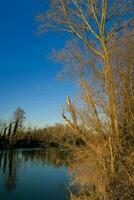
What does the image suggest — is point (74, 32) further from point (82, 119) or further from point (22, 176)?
point (22, 176)

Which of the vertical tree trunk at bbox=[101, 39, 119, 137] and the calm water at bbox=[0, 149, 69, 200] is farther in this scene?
the calm water at bbox=[0, 149, 69, 200]

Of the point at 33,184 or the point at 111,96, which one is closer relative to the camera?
the point at 111,96

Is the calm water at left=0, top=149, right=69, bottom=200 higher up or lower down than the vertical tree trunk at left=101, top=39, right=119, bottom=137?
lower down

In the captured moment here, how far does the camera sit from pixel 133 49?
1032cm

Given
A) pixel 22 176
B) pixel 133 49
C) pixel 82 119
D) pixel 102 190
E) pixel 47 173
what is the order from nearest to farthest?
pixel 102 190 < pixel 82 119 < pixel 133 49 < pixel 22 176 < pixel 47 173

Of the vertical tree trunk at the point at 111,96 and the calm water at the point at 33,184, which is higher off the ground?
the vertical tree trunk at the point at 111,96

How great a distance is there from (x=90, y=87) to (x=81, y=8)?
2712 mm

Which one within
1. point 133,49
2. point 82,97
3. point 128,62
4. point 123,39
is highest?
point 123,39

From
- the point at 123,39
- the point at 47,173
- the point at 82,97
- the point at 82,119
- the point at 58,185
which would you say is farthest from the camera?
the point at 47,173

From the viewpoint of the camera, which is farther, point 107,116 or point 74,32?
point 74,32

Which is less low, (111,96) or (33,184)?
(111,96)

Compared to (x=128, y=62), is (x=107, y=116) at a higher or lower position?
lower

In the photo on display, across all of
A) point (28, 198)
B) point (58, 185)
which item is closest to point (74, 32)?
point (28, 198)

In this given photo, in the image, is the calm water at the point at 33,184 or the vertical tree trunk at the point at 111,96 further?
the calm water at the point at 33,184
